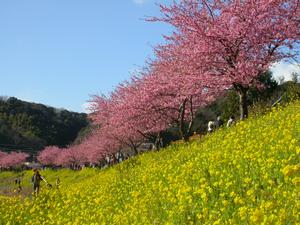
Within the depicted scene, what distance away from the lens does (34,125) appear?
126 m

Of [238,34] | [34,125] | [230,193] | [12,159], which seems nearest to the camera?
[230,193]

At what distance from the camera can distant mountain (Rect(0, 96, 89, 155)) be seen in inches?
4732

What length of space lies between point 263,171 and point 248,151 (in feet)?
6.82

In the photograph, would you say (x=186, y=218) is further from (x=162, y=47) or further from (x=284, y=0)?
(x=162, y=47)

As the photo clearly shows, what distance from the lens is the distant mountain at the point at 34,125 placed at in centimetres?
12019

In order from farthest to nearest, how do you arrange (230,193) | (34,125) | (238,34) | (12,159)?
(34,125)
(12,159)
(238,34)
(230,193)

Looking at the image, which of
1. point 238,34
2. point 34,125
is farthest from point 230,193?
point 34,125

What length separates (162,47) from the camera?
25625mm

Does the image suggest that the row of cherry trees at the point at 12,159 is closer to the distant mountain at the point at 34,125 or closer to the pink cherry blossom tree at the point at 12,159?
the pink cherry blossom tree at the point at 12,159

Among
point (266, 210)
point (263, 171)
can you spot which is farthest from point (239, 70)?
point (266, 210)

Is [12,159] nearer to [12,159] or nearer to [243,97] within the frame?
[12,159]

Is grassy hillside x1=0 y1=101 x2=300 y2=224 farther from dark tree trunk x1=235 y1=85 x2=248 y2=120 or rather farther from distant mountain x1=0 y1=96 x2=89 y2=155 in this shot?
distant mountain x1=0 y1=96 x2=89 y2=155

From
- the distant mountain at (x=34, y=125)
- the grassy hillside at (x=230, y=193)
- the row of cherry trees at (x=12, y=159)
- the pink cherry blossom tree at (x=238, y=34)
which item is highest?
the distant mountain at (x=34, y=125)

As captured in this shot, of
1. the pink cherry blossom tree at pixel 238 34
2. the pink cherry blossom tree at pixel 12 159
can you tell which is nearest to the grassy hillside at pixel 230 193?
the pink cherry blossom tree at pixel 238 34
